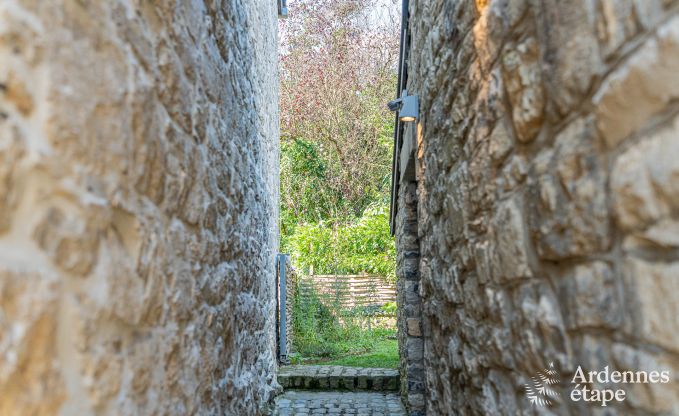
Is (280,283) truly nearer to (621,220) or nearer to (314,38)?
(621,220)

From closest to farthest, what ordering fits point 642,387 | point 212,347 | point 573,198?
1. point 642,387
2. point 573,198
3. point 212,347

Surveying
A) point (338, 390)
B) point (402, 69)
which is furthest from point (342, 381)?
point (402, 69)

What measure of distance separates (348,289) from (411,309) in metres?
5.12

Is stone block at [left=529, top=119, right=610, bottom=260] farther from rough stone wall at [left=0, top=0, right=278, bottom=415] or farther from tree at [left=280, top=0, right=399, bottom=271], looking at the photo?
tree at [left=280, top=0, right=399, bottom=271]

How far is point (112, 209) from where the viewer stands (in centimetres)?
150

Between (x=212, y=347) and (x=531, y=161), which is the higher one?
(x=531, y=161)

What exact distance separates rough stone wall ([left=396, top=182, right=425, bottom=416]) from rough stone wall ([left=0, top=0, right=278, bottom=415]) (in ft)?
9.80

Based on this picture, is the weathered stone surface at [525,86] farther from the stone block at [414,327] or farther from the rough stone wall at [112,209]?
the stone block at [414,327]

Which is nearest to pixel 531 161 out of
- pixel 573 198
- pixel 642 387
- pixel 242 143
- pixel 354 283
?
pixel 573 198

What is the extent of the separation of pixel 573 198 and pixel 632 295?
30cm

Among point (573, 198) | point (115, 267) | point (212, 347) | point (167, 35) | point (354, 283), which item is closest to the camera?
point (573, 198)

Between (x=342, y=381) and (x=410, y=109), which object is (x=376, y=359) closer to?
(x=342, y=381)

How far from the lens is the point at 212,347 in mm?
2615

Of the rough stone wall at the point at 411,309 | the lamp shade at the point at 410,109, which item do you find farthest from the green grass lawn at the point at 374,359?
the lamp shade at the point at 410,109
